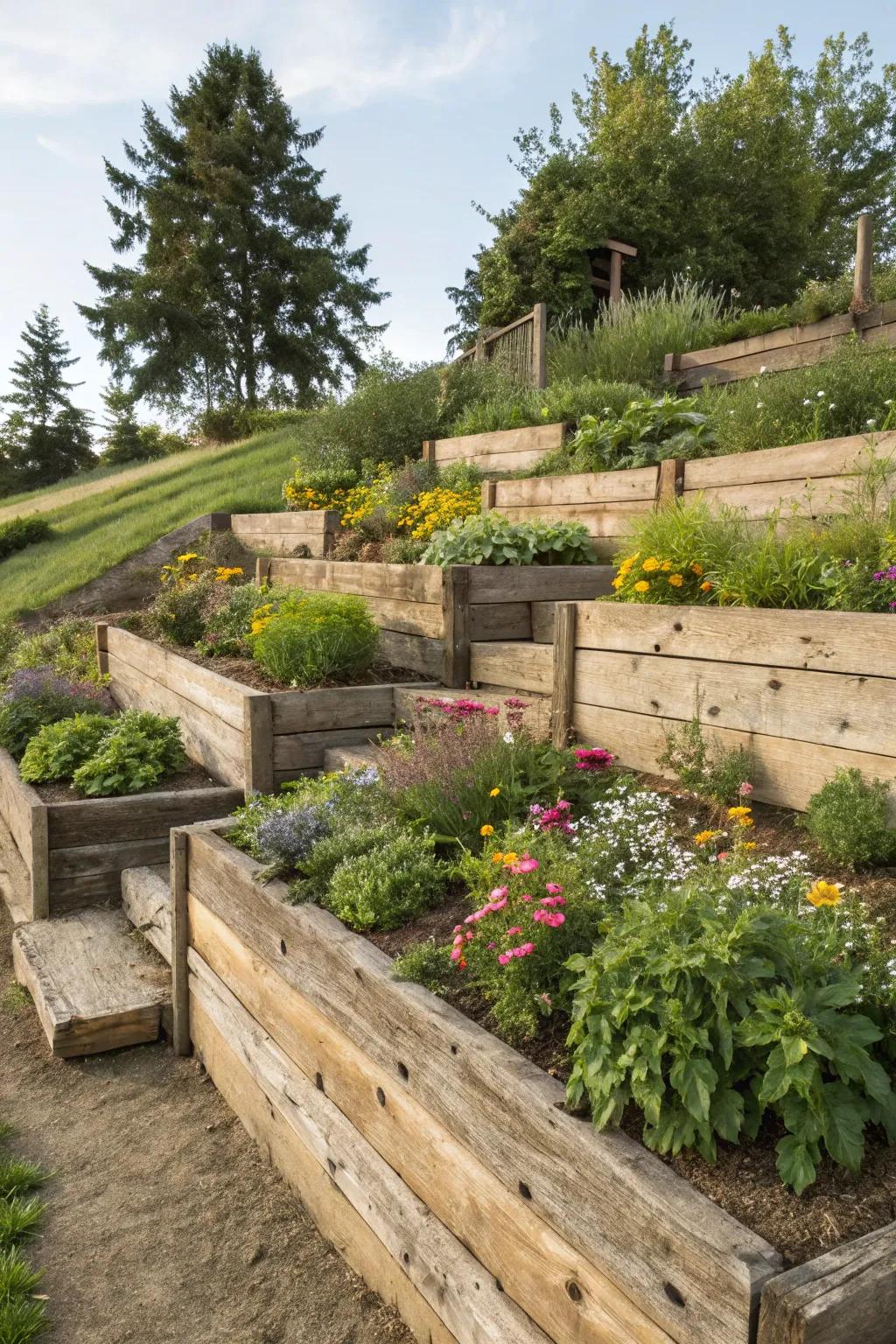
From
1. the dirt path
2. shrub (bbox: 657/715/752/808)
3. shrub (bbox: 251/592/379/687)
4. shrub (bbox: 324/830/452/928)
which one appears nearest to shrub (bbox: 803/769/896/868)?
shrub (bbox: 657/715/752/808)

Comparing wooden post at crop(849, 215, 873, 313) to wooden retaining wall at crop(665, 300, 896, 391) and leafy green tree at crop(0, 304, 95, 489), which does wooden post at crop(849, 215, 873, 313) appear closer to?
wooden retaining wall at crop(665, 300, 896, 391)

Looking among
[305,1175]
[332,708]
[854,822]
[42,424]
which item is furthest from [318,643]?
[42,424]

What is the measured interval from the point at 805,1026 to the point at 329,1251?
6.02 feet

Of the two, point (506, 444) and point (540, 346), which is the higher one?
point (540, 346)

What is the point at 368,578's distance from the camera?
6.28 metres

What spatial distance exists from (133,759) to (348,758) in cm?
154

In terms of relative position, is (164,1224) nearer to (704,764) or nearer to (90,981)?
(90,981)

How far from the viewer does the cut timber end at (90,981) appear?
3982 millimetres

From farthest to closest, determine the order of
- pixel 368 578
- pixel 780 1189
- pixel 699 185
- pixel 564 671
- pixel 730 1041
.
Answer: pixel 699 185, pixel 368 578, pixel 564 671, pixel 730 1041, pixel 780 1189

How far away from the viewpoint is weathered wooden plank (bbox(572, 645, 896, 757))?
115 inches

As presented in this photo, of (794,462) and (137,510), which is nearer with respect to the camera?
(794,462)

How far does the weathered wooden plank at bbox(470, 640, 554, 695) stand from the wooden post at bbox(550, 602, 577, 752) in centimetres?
23

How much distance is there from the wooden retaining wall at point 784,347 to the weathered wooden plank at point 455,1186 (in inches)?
290

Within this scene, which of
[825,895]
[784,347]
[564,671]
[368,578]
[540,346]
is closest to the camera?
[825,895]
